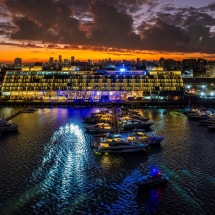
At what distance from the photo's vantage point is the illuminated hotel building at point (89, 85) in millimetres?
93438

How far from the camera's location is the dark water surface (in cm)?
2211

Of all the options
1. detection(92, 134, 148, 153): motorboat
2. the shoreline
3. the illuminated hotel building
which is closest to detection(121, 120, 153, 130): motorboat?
detection(92, 134, 148, 153): motorboat

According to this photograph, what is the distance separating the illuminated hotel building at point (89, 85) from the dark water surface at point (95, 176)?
49342 mm

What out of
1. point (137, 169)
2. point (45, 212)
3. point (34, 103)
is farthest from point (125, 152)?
point (34, 103)

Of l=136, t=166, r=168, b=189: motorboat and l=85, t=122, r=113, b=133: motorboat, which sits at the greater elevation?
l=85, t=122, r=113, b=133: motorboat

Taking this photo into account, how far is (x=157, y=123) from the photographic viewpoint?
181 feet

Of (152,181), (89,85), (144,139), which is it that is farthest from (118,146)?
(89,85)

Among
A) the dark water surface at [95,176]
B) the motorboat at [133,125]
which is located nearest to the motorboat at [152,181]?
the dark water surface at [95,176]

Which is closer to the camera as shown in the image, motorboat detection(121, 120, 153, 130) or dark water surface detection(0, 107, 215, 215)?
dark water surface detection(0, 107, 215, 215)

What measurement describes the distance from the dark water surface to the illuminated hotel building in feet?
162

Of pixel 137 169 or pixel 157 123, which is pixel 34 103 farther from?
pixel 137 169

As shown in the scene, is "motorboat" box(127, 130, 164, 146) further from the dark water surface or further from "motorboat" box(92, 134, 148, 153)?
"motorboat" box(92, 134, 148, 153)

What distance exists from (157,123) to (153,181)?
3055 cm

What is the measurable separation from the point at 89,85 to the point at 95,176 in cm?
6958
